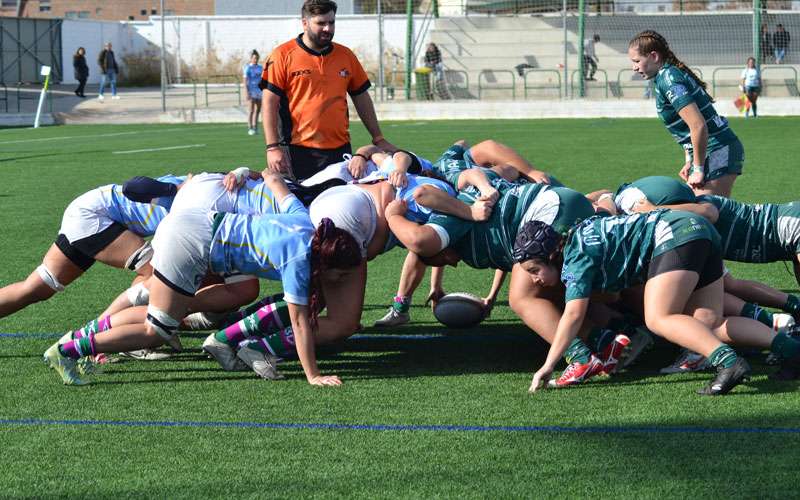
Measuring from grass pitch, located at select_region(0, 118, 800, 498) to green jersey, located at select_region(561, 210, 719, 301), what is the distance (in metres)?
0.53

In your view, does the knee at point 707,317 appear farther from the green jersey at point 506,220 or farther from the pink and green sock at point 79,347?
the pink and green sock at point 79,347

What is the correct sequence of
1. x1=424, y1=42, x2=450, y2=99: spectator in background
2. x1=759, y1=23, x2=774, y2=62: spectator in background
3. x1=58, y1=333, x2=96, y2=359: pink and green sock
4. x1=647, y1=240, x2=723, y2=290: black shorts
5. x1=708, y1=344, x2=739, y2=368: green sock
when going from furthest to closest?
x1=424, y1=42, x2=450, y2=99: spectator in background
x1=759, y1=23, x2=774, y2=62: spectator in background
x1=58, y1=333, x2=96, y2=359: pink and green sock
x1=647, y1=240, x2=723, y2=290: black shorts
x1=708, y1=344, x2=739, y2=368: green sock

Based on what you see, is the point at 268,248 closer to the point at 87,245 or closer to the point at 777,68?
the point at 87,245

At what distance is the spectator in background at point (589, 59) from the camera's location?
32.0 metres

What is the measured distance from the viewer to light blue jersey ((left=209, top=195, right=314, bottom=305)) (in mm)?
5465

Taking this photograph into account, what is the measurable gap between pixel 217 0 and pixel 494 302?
155 feet

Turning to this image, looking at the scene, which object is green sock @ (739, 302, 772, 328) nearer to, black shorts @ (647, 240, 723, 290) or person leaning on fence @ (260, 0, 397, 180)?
black shorts @ (647, 240, 723, 290)

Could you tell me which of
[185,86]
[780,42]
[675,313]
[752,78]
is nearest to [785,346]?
[675,313]

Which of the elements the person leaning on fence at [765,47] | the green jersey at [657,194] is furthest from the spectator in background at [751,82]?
the green jersey at [657,194]

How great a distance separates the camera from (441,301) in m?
6.91

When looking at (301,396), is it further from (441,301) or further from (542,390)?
(441,301)

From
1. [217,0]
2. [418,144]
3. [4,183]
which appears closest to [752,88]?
[418,144]

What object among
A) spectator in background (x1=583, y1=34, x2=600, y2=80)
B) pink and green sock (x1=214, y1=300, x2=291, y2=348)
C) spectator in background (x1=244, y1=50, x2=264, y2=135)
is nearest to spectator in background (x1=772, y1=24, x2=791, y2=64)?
spectator in background (x1=583, y1=34, x2=600, y2=80)

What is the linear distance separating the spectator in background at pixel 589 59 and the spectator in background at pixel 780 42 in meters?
5.11
